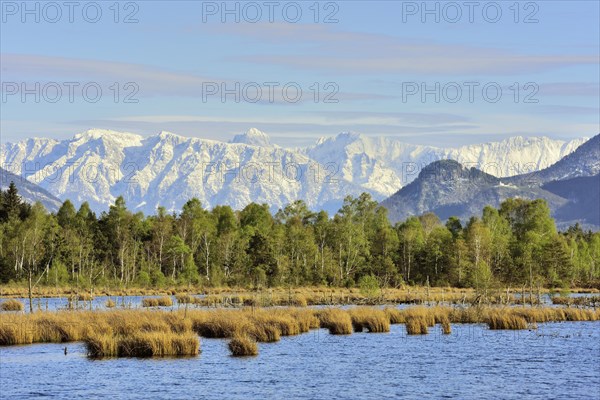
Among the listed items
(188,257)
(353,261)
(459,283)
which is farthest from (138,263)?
(459,283)

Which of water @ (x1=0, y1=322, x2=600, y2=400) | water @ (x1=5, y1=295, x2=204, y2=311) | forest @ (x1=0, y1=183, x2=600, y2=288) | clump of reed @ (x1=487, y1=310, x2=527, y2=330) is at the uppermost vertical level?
forest @ (x1=0, y1=183, x2=600, y2=288)

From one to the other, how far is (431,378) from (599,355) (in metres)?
13.7

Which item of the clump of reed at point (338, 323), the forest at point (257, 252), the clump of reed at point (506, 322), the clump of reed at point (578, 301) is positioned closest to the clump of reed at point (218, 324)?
the clump of reed at point (338, 323)

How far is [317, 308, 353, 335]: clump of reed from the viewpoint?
2552 inches

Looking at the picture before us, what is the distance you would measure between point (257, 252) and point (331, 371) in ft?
278

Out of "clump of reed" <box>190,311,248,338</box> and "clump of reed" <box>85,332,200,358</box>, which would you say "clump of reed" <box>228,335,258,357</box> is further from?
"clump of reed" <box>190,311,248,338</box>

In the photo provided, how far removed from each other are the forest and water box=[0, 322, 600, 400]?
6034 cm

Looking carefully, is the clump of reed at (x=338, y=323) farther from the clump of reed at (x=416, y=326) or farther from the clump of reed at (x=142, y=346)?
the clump of reed at (x=142, y=346)

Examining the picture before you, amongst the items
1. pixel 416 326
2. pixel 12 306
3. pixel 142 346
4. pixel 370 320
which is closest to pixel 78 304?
pixel 12 306

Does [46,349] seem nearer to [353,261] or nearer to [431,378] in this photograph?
[431,378]

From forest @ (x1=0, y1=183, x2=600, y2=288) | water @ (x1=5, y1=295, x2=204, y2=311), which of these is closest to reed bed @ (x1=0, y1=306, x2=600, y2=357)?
water @ (x1=5, y1=295, x2=204, y2=311)

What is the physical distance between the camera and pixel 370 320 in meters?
66.6

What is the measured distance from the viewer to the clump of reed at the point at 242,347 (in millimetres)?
52188

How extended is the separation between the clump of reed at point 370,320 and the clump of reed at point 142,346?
61.1 ft
